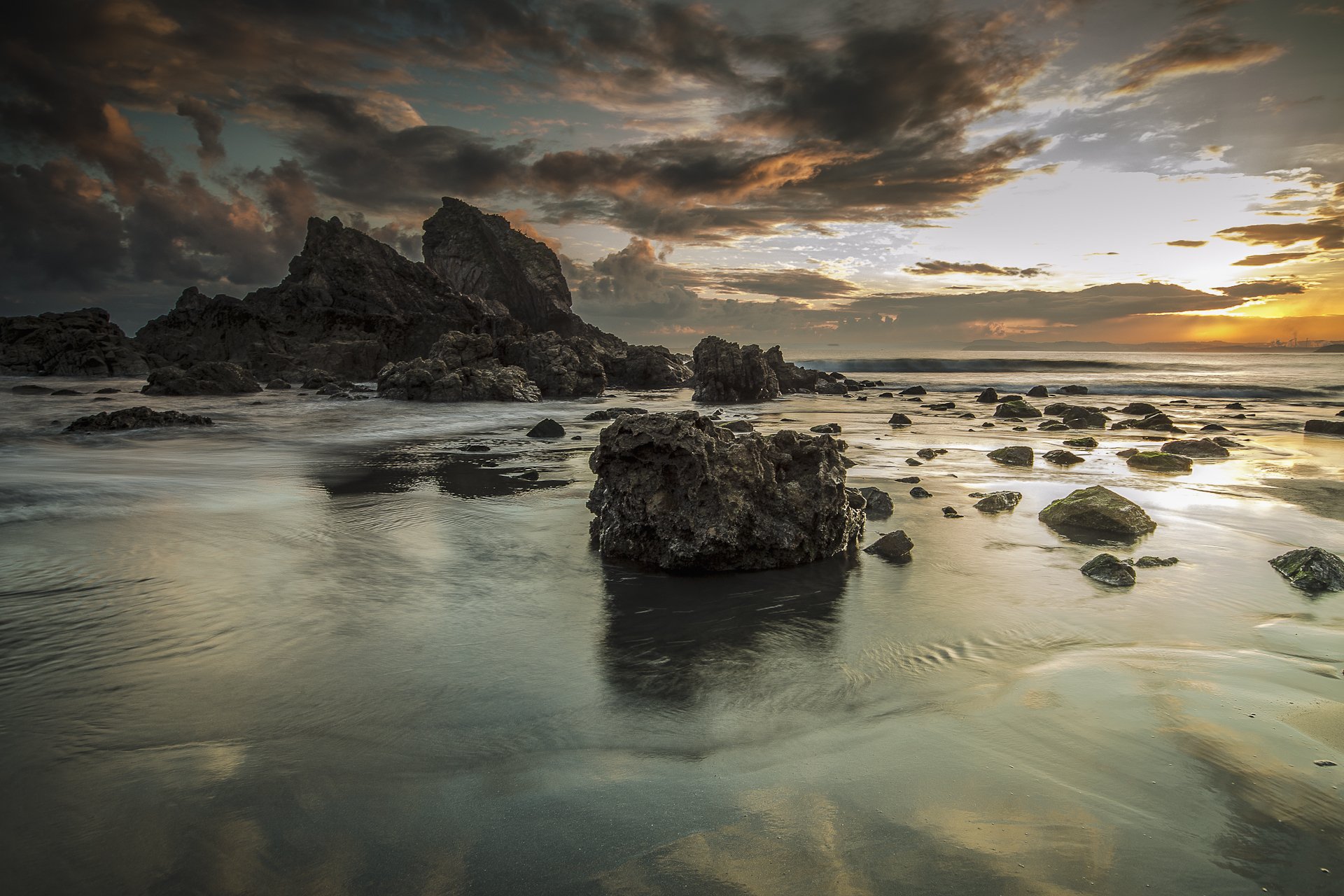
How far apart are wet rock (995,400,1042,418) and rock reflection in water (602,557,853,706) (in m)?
19.5

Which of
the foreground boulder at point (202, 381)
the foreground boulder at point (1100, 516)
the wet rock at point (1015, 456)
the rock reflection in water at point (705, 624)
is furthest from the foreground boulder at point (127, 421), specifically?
the foreground boulder at point (1100, 516)

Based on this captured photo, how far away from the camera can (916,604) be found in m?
5.21

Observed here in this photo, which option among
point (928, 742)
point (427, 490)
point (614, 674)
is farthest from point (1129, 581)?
point (427, 490)

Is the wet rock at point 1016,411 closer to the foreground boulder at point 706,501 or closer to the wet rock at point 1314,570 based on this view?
the wet rock at point 1314,570

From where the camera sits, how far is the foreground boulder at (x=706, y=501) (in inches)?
238

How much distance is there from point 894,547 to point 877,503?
1894 millimetres

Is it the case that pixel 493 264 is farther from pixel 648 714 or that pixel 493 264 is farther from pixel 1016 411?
pixel 648 714

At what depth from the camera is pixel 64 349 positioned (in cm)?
4238

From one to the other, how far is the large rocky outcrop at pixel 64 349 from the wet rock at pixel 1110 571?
2070 inches

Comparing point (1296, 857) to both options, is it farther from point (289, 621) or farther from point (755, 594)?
point (289, 621)

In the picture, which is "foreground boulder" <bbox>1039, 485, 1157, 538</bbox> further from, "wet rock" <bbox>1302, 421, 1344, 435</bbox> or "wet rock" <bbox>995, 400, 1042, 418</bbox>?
"wet rock" <bbox>995, 400, 1042, 418</bbox>

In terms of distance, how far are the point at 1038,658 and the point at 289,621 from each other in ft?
16.6

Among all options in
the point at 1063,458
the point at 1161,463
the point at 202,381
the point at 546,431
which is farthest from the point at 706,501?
the point at 202,381

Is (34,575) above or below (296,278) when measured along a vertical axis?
below
